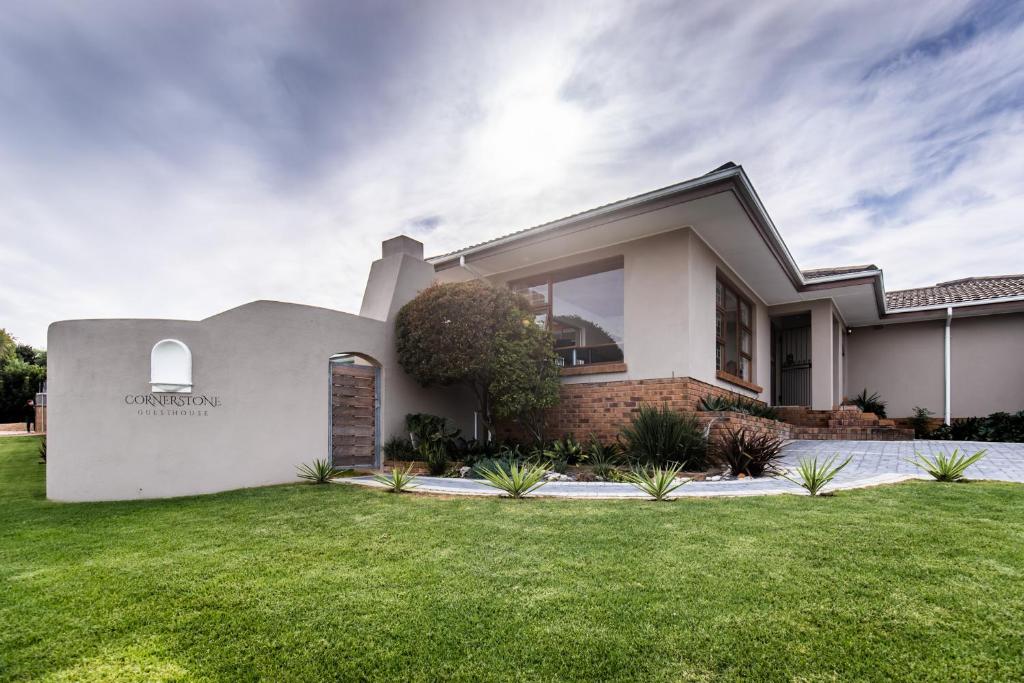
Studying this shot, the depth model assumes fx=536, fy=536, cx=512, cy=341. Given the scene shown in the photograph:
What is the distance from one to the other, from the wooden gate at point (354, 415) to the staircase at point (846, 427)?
1031cm

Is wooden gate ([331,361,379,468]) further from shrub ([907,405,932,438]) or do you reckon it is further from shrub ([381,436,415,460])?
shrub ([907,405,932,438])

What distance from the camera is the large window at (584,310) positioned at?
35.8 feet

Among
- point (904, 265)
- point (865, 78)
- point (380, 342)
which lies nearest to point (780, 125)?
point (865, 78)

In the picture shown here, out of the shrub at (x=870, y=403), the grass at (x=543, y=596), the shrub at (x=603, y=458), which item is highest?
the shrub at (x=870, y=403)

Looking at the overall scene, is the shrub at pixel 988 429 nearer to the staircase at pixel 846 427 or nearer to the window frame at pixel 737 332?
the staircase at pixel 846 427

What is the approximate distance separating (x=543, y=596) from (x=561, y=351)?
831 centimetres

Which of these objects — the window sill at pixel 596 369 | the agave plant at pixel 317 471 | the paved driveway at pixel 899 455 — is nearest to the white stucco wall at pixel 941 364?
the paved driveway at pixel 899 455

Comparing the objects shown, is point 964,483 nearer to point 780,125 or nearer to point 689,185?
point 689,185

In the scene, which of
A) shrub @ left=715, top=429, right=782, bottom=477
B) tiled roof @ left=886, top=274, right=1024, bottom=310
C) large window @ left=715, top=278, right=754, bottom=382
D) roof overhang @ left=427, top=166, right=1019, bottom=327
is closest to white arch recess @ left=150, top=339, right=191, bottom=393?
roof overhang @ left=427, top=166, right=1019, bottom=327

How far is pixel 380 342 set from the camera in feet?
33.2

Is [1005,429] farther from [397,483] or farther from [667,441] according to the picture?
[397,483]

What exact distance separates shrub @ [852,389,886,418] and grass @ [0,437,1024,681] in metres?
11.7

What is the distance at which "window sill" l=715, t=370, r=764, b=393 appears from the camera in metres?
11.0

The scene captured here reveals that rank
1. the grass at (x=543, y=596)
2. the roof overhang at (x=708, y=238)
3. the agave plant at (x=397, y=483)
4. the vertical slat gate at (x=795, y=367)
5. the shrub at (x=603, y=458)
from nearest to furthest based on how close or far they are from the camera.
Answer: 1. the grass at (x=543, y=596)
2. the agave plant at (x=397, y=483)
3. the shrub at (x=603, y=458)
4. the roof overhang at (x=708, y=238)
5. the vertical slat gate at (x=795, y=367)
